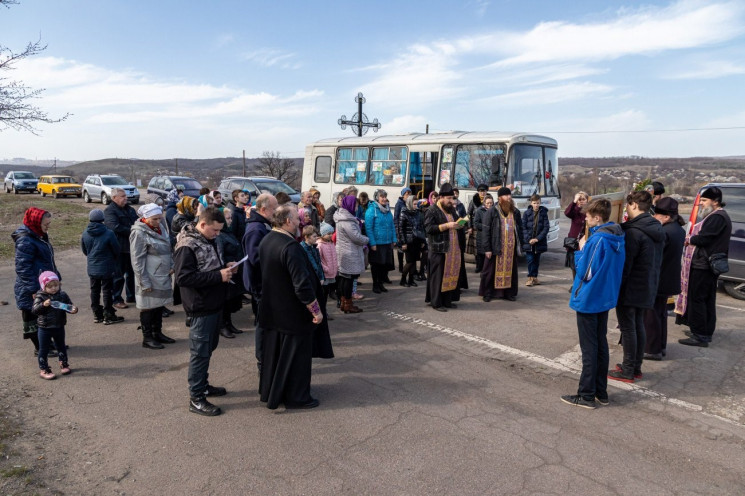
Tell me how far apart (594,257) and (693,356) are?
254 centimetres

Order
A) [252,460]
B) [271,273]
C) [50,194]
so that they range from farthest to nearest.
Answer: [50,194], [271,273], [252,460]

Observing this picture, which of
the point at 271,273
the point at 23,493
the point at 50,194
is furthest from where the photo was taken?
the point at 50,194

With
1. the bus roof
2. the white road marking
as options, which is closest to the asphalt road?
the white road marking

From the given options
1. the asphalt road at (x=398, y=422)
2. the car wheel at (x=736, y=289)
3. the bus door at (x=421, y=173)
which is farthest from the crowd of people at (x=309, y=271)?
the bus door at (x=421, y=173)

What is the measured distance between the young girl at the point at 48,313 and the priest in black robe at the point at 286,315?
7.26 feet

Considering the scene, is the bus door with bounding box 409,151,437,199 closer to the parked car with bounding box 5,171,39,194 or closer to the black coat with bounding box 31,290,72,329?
the black coat with bounding box 31,290,72,329

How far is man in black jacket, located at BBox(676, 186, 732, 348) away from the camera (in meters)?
5.95

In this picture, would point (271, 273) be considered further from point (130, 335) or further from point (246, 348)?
point (130, 335)

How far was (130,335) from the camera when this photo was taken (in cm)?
649

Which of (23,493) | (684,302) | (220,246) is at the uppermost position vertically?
(220,246)

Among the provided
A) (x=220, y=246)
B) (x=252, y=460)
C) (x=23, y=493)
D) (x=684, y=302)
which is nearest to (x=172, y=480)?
(x=252, y=460)

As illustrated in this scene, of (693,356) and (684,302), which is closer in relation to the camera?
(693,356)

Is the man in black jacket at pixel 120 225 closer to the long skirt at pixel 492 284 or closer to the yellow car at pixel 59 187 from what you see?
the long skirt at pixel 492 284

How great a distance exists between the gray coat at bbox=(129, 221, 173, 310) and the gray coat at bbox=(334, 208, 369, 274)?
8.25 ft
